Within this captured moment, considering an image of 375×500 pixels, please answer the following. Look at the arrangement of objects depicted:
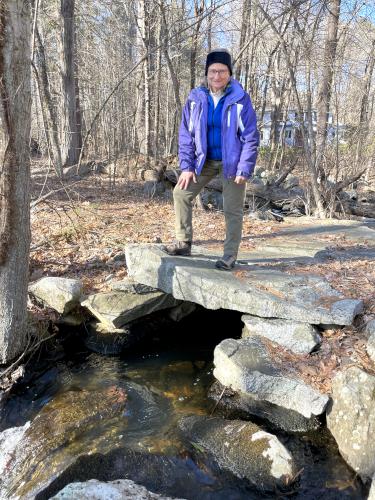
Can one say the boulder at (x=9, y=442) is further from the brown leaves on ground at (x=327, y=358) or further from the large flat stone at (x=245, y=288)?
the brown leaves on ground at (x=327, y=358)

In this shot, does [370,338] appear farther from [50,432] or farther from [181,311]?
[50,432]

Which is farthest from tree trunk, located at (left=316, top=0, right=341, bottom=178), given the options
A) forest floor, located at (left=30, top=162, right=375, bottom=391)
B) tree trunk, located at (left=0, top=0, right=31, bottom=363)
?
tree trunk, located at (left=0, top=0, right=31, bottom=363)

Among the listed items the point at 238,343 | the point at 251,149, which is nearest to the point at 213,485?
the point at 238,343

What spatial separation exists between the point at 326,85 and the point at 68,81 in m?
8.40

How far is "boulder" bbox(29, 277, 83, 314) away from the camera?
5.00 metres

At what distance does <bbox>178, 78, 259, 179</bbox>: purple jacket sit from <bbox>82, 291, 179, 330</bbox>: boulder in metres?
1.76

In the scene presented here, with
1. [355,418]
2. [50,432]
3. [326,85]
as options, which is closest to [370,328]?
[355,418]

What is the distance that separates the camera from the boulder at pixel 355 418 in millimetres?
3227

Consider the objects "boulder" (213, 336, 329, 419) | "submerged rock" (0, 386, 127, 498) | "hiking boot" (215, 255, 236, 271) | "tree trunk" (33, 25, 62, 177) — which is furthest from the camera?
"tree trunk" (33, 25, 62, 177)

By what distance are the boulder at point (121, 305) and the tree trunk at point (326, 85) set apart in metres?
6.50

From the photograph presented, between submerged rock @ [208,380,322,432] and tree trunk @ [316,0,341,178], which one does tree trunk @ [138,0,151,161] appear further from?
submerged rock @ [208,380,322,432]

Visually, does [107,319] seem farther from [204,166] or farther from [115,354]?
[204,166]

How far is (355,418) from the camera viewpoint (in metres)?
3.37

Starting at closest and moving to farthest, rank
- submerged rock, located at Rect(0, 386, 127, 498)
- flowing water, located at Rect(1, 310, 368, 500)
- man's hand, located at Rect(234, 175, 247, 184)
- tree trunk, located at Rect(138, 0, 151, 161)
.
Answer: flowing water, located at Rect(1, 310, 368, 500), submerged rock, located at Rect(0, 386, 127, 498), man's hand, located at Rect(234, 175, 247, 184), tree trunk, located at Rect(138, 0, 151, 161)
